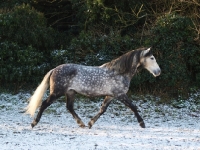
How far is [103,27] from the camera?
1370 centimetres

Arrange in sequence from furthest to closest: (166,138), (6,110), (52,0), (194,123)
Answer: (52,0) → (6,110) → (194,123) → (166,138)

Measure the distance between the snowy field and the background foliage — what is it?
1.21 metres

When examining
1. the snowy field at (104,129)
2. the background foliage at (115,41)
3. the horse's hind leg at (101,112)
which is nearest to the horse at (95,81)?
the horse's hind leg at (101,112)

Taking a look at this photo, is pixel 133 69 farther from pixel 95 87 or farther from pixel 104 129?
pixel 104 129

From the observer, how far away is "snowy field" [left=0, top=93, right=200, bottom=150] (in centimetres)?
621

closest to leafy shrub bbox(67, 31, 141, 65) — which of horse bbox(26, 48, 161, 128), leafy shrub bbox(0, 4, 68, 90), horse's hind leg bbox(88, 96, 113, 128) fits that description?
leafy shrub bbox(0, 4, 68, 90)

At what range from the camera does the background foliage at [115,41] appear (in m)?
12.3

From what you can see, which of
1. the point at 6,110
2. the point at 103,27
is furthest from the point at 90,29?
the point at 6,110

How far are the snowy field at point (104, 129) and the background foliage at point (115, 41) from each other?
47.5 inches

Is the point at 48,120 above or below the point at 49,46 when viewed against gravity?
below

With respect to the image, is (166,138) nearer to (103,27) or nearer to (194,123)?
(194,123)

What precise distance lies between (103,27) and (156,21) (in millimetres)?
2070

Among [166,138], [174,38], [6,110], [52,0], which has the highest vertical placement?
[52,0]

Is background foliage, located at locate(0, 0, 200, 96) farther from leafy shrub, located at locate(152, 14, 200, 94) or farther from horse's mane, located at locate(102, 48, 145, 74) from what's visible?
horse's mane, located at locate(102, 48, 145, 74)
